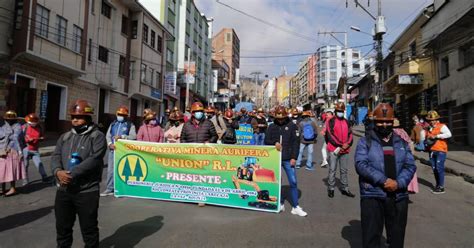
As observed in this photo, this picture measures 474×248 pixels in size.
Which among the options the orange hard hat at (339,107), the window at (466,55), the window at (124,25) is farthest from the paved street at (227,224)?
the window at (124,25)

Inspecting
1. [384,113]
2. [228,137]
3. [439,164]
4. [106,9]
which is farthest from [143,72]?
[384,113]

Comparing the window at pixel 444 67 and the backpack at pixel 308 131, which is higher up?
the window at pixel 444 67

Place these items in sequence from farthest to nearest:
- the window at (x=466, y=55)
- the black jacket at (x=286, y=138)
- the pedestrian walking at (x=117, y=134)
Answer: the window at (x=466, y=55) → the pedestrian walking at (x=117, y=134) → the black jacket at (x=286, y=138)

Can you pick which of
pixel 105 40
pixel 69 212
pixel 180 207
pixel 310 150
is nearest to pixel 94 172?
pixel 69 212

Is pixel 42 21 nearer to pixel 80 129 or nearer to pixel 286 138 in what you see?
pixel 286 138

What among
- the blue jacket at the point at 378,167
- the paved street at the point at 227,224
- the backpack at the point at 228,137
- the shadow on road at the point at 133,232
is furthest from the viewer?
the backpack at the point at 228,137

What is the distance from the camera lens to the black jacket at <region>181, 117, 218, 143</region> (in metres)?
6.96

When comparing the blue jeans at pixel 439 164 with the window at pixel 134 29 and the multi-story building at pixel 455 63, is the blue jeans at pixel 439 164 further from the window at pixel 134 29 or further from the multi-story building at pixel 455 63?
the window at pixel 134 29

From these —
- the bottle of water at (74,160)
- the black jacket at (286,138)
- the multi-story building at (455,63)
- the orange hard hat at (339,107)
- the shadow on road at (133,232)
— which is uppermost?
the multi-story building at (455,63)

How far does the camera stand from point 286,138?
631 cm

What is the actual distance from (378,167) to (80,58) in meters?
19.7

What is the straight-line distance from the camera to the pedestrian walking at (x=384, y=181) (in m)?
3.48

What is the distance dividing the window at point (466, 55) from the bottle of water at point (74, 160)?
18797mm

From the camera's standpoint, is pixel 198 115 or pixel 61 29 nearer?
pixel 198 115
